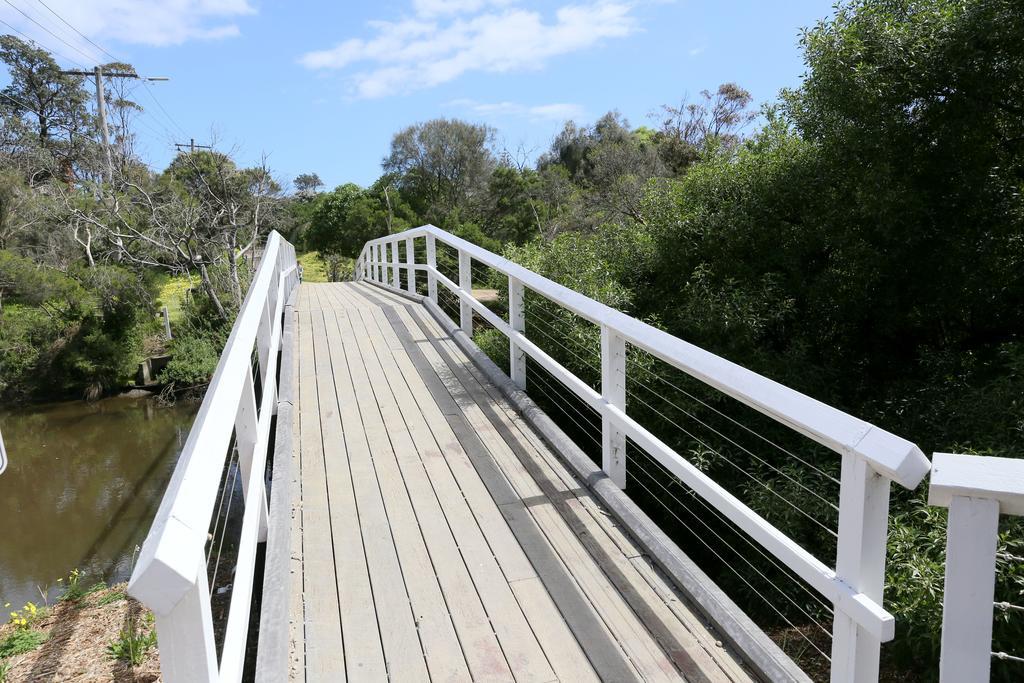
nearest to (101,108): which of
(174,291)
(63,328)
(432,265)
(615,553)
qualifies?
(174,291)

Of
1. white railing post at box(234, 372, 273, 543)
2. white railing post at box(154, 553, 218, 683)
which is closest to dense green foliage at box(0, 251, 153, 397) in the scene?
white railing post at box(234, 372, 273, 543)

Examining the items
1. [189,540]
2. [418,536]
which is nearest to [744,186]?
[418,536]

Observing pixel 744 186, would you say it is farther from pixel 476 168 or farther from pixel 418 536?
pixel 476 168

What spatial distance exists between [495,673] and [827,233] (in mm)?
8983

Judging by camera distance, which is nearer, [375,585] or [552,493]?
[375,585]

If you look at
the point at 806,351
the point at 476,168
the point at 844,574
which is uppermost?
the point at 476,168

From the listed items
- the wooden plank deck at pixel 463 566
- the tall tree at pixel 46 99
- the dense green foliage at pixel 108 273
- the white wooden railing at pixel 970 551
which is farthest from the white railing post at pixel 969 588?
the tall tree at pixel 46 99

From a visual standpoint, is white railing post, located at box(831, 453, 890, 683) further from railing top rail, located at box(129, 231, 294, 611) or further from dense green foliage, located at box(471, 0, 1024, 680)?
dense green foliage, located at box(471, 0, 1024, 680)

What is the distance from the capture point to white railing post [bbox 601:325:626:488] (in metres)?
3.42

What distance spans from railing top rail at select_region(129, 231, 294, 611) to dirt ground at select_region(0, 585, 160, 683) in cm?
380

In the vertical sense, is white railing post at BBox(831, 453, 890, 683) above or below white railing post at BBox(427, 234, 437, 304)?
below

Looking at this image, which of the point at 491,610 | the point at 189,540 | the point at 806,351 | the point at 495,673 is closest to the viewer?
the point at 189,540

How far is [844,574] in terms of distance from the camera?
184 centimetres

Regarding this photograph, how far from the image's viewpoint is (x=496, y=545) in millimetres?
3098
